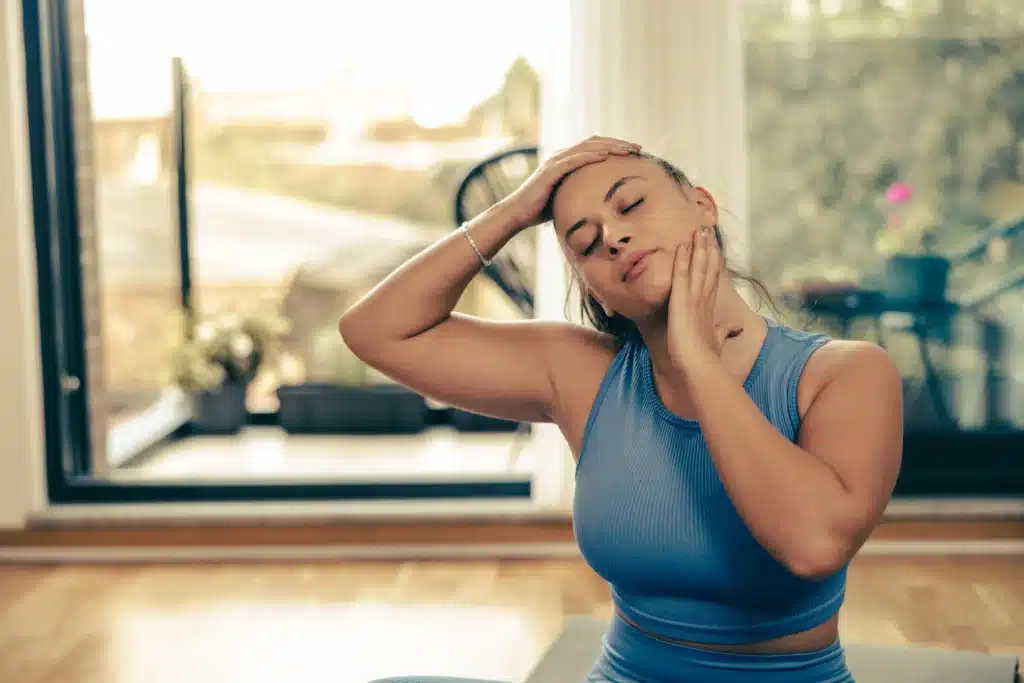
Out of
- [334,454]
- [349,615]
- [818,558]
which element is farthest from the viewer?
[334,454]

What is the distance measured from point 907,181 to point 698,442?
2362 millimetres

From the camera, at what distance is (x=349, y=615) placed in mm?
2967

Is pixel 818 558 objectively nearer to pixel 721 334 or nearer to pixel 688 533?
pixel 688 533

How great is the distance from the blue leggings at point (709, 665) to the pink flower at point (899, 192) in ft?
7.54

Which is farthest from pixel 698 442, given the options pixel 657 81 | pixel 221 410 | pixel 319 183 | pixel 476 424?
pixel 319 183

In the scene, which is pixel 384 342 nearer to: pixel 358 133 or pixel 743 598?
pixel 743 598

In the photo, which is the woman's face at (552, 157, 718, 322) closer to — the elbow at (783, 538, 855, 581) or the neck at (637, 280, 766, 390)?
the neck at (637, 280, 766, 390)

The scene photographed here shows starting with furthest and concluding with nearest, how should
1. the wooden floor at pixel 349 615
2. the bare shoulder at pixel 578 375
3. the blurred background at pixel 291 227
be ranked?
the blurred background at pixel 291 227
the wooden floor at pixel 349 615
the bare shoulder at pixel 578 375

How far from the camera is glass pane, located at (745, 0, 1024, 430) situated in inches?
133

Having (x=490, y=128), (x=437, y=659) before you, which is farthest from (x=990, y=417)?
(x=490, y=128)

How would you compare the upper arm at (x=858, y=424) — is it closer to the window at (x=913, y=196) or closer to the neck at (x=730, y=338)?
the neck at (x=730, y=338)

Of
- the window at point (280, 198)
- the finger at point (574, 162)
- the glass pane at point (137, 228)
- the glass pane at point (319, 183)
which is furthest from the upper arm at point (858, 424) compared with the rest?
the glass pane at point (137, 228)

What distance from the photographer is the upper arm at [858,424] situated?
1.15 meters

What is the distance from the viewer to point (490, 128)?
15.8 ft
